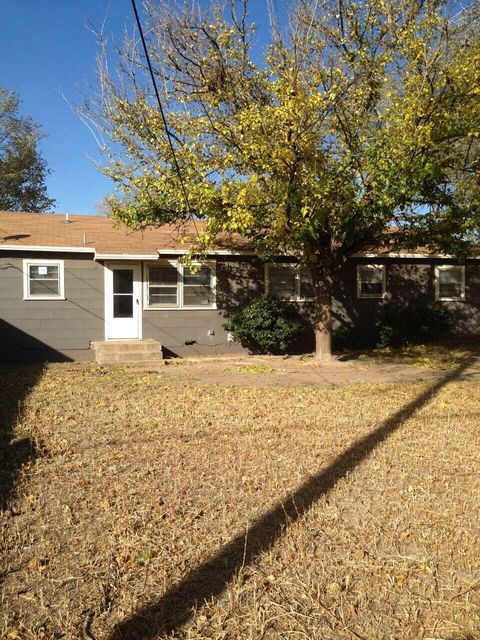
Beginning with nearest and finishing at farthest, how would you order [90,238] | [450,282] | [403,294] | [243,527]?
1. [243,527]
2. [90,238]
3. [403,294]
4. [450,282]

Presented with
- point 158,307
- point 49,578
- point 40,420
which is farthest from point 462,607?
point 158,307

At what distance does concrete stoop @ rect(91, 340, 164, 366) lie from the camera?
12.9m

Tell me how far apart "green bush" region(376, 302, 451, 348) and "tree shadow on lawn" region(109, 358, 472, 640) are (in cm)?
1100

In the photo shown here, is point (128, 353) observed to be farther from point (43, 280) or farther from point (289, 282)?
point (289, 282)

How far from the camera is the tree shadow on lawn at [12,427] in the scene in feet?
16.1

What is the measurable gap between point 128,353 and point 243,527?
9.52m

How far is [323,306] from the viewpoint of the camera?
43.6 feet

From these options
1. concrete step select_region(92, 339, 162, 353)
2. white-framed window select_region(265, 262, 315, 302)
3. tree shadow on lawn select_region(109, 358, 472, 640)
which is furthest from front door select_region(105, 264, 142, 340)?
tree shadow on lawn select_region(109, 358, 472, 640)

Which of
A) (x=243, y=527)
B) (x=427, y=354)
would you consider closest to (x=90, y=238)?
(x=427, y=354)

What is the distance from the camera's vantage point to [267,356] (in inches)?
577

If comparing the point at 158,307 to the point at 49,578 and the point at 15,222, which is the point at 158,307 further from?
the point at 49,578

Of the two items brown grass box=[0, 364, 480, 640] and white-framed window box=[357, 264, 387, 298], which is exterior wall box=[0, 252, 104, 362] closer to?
brown grass box=[0, 364, 480, 640]

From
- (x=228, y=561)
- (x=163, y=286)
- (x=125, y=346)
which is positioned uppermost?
(x=163, y=286)

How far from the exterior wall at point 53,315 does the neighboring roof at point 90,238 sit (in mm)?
361
